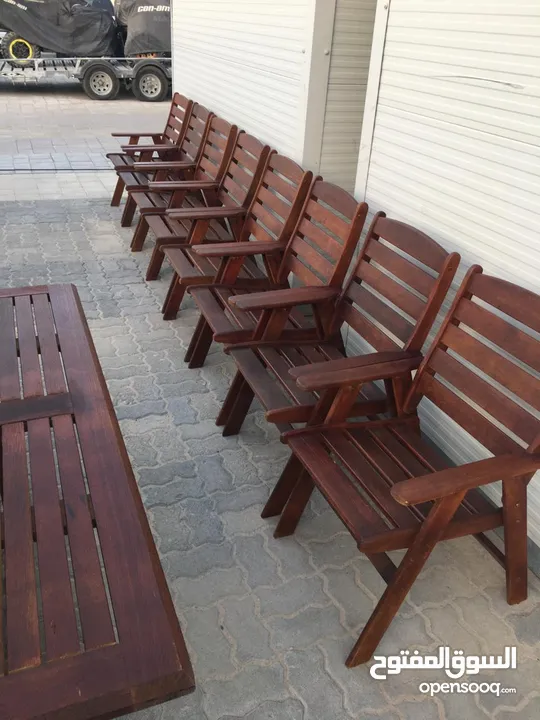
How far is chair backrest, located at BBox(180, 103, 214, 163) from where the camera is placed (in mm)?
4570

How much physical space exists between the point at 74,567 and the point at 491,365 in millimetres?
1343

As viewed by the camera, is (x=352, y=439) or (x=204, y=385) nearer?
A: (x=352, y=439)

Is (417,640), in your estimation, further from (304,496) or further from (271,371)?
(271,371)

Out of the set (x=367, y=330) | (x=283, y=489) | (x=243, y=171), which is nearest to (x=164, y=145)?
(x=243, y=171)

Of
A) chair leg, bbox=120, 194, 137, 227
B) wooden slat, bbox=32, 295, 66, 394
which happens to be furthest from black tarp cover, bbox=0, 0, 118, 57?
wooden slat, bbox=32, 295, 66, 394

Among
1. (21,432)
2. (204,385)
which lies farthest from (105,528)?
(204,385)

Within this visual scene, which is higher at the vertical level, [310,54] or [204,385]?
[310,54]

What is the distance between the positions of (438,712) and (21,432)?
144 cm

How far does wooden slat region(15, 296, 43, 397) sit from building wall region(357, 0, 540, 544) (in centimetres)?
154

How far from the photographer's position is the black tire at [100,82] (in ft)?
39.0

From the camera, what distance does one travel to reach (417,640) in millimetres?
1996

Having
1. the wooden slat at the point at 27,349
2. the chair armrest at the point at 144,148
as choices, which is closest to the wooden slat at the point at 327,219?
the wooden slat at the point at 27,349

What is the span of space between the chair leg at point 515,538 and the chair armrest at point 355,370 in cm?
51

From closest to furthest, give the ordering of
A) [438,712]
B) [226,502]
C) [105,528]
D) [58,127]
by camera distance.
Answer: [105,528] → [438,712] → [226,502] → [58,127]
